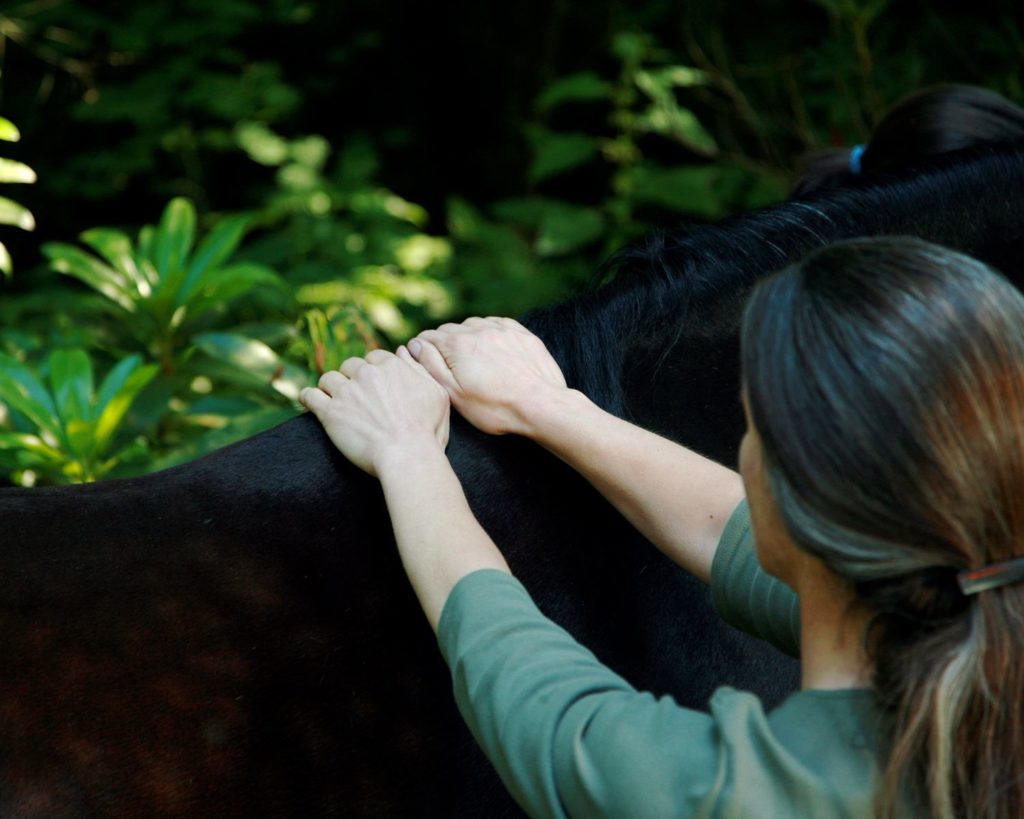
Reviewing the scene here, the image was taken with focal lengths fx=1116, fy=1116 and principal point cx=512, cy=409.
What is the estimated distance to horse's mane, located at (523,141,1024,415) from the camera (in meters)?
1.28

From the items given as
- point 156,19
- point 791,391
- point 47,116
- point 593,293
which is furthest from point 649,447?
point 47,116

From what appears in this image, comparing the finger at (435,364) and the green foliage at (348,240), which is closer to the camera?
the finger at (435,364)

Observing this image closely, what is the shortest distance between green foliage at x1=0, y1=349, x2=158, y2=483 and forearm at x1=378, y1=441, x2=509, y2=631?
2.27ft

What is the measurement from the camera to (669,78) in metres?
3.53

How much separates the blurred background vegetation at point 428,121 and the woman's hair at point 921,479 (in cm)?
208

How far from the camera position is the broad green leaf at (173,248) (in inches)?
74.6

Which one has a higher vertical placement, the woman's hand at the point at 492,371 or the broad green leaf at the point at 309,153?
the woman's hand at the point at 492,371

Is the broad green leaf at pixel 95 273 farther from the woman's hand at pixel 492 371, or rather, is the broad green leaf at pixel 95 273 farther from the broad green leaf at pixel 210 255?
the woman's hand at pixel 492 371

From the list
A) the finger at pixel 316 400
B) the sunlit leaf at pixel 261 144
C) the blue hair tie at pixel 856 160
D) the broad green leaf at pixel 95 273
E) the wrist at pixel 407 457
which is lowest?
the sunlit leaf at pixel 261 144

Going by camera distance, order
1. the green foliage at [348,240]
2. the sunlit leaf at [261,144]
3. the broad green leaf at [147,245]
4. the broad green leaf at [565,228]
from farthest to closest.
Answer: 1. the sunlit leaf at [261,144]
2. the broad green leaf at [565,228]
3. the green foliage at [348,240]
4. the broad green leaf at [147,245]

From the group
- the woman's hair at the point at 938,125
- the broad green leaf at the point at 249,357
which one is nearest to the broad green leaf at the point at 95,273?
the broad green leaf at the point at 249,357

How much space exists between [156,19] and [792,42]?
7.13 feet

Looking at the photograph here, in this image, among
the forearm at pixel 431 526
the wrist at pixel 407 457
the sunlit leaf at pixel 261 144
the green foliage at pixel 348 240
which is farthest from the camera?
the sunlit leaf at pixel 261 144

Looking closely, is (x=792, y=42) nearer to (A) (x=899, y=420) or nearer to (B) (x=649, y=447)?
(B) (x=649, y=447)
